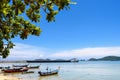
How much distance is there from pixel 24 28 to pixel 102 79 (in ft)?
177

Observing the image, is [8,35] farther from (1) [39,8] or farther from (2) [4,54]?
(1) [39,8]

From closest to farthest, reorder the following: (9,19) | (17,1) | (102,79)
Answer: (17,1) < (9,19) < (102,79)

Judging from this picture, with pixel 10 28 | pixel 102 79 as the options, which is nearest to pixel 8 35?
pixel 10 28

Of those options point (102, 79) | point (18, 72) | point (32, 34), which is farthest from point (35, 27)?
point (18, 72)

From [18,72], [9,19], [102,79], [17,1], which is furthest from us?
[18,72]

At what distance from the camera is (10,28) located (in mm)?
11125

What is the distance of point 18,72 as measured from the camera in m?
74.8

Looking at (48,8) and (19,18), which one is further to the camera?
(19,18)

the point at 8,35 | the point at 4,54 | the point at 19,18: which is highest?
the point at 19,18

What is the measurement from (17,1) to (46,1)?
103cm

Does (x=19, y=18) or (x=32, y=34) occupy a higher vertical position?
(x=19, y=18)

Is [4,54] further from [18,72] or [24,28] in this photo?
[18,72]

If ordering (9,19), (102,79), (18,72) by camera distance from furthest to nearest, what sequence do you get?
1. (18,72)
2. (102,79)
3. (9,19)

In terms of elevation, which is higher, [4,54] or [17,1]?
[17,1]
